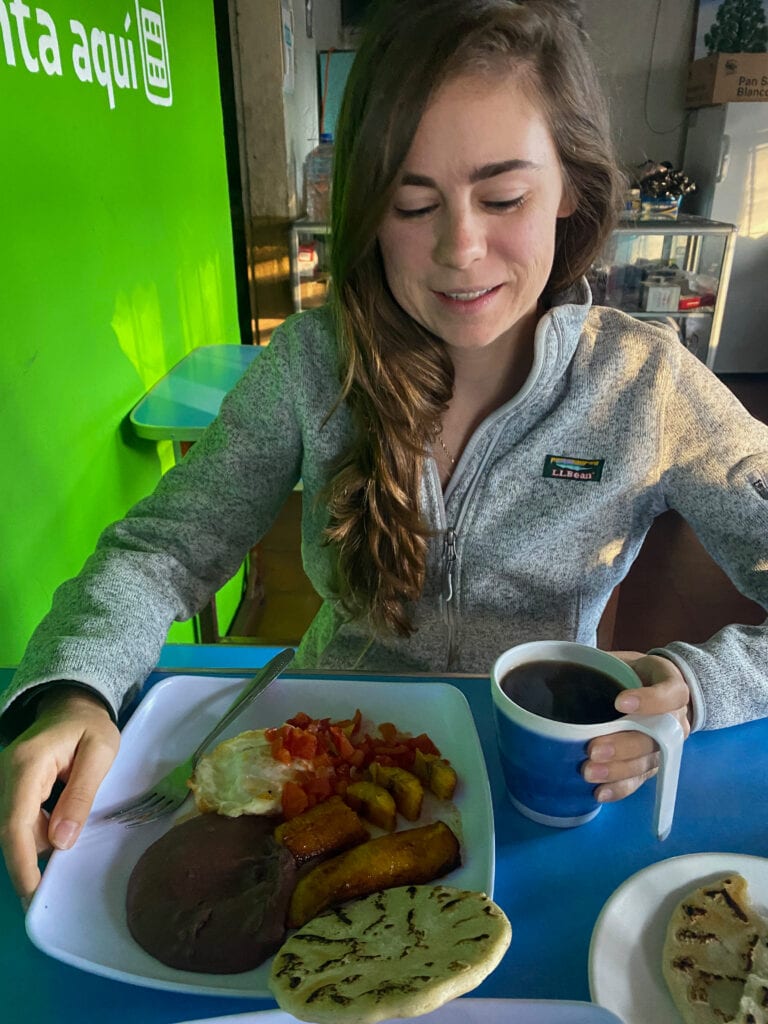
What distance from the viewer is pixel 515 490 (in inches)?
40.6

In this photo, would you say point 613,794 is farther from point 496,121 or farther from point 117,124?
point 117,124

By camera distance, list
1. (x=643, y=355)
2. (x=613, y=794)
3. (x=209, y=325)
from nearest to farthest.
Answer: (x=613, y=794), (x=643, y=355), (x=209, y=325)

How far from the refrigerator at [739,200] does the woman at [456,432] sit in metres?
4.05

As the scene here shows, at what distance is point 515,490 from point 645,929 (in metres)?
0.58

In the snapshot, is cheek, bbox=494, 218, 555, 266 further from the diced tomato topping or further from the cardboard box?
the cardboard box

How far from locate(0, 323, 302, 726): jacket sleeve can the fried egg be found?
139 mm

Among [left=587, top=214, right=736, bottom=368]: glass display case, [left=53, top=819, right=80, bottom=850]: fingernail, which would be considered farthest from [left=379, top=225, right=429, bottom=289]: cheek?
[left=587, top=214, right=736, bottom=368]: glass display case

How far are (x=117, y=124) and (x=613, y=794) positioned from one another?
159 cm

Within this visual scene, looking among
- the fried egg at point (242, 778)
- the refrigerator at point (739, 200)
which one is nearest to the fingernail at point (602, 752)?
the fried egg at point (242, 778)

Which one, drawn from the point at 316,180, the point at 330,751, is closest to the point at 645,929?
the point at 330,751

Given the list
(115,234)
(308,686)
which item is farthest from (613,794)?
(115,234)

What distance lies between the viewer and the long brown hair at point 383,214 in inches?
32.3

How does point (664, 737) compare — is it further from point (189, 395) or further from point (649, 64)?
point (649, 64)

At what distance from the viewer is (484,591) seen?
106 centimetres
